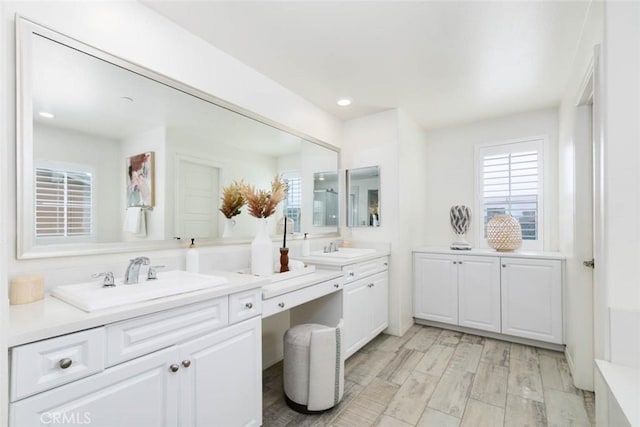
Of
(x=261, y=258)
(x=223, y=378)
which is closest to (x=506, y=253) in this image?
(x=261, y=258)

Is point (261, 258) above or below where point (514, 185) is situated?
below

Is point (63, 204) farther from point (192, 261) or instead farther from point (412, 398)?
point (412, 398)

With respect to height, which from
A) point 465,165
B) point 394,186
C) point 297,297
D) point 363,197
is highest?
point 465,165

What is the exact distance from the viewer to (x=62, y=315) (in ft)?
3.33

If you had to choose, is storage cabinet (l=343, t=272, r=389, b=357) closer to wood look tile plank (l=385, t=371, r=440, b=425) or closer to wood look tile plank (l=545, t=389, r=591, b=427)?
wood look tile plank (l=385, t=371, r=440, b=425)

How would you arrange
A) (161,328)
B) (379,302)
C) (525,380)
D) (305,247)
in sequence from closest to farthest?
(161,328), (525,380), (305,247), (379,302)

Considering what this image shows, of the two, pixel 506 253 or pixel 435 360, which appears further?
pixel 506 253

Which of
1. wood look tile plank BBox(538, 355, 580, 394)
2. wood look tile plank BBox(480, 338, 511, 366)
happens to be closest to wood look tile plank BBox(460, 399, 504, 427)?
wood look tile plank BBox(538, 355, 580, 394)

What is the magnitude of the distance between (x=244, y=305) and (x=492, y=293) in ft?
8.92

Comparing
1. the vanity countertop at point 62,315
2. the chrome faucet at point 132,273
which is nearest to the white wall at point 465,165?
the vanity countertop at point 62,315

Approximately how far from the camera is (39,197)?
1336 mm

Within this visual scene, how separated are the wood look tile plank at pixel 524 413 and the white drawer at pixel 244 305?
5.52 feet

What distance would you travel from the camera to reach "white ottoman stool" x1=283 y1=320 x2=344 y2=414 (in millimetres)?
1890

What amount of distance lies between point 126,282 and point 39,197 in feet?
1.73
